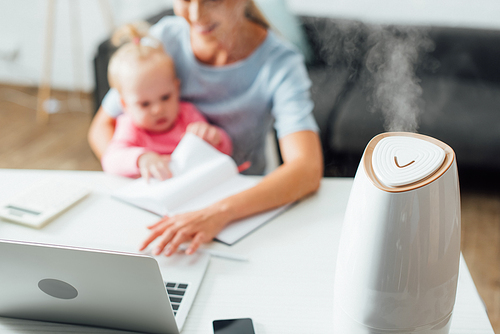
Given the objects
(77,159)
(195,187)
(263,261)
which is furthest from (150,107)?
(77,159)

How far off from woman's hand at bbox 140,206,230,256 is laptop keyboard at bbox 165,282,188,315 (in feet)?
0.23

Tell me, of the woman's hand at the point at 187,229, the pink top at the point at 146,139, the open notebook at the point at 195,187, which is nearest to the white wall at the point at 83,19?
the pink top at the point at 146,139

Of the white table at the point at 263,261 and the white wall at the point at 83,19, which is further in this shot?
the white wall at the point at 83,19

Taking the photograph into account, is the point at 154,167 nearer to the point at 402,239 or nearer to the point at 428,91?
the point at 402,239

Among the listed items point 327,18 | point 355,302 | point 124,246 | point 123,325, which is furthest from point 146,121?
point 327,18

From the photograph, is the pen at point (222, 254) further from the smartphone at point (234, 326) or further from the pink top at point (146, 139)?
the pink top at point (146, 139)

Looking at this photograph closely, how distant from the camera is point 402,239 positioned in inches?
17.0

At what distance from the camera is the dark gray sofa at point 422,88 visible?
190 cm

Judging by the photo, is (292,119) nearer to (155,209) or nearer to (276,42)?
(276,42)

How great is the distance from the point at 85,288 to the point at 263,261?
28 centimetres

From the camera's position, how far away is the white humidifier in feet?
1.39

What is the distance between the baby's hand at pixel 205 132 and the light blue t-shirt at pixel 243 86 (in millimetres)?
108

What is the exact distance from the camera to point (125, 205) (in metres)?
0.84

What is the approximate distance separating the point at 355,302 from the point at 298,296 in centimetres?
14
